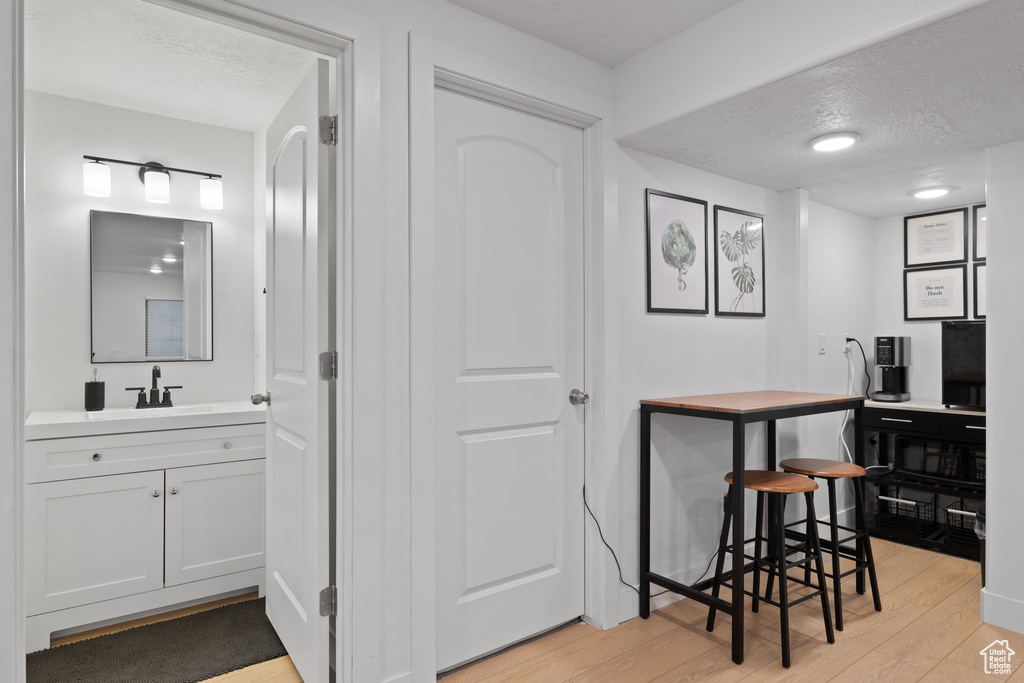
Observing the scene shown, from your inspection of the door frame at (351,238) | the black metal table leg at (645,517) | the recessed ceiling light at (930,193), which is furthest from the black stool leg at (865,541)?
the door frame at (351,238)

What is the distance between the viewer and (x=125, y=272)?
116 inches

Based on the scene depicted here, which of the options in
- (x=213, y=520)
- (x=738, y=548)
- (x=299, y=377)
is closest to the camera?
(x=299, y=377)

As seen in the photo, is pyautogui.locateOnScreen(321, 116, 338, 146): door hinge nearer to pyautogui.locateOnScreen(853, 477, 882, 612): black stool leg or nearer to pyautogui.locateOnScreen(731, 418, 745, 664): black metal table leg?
pyautogui.locateOnScreen(731, 418, 745, 664): black metal table leg

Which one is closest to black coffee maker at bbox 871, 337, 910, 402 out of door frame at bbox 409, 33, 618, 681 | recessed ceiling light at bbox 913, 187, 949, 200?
recessed ceiling light at bbox 913, 187, 949, 200

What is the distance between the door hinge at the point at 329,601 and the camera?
5.95 feet

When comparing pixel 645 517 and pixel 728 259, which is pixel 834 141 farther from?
pixel 645 517

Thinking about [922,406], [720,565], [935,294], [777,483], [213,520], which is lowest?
[720,565]

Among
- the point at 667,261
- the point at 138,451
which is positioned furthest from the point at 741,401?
the point at 138,451

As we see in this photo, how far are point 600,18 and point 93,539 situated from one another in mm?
2814

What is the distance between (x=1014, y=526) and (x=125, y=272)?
13.6 ft

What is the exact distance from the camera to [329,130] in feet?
6.02

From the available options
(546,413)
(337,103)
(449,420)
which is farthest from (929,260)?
(337,103)

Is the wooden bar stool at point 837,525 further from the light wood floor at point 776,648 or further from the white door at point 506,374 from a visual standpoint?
the white door at point 506,374

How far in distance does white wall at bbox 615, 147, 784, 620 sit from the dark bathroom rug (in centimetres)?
150
